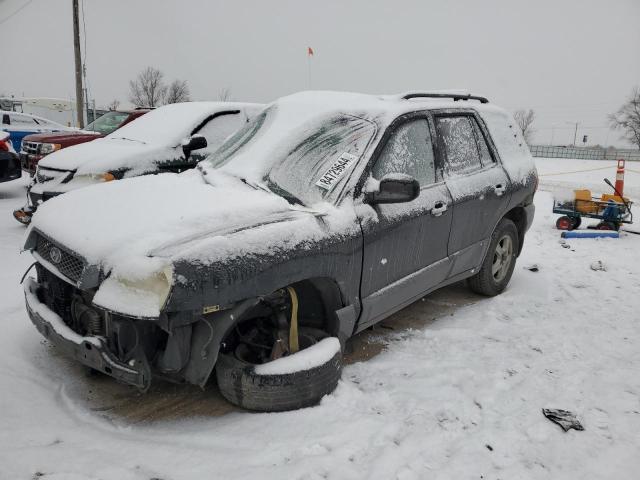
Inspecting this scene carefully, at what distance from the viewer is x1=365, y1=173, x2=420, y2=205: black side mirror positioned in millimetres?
3186

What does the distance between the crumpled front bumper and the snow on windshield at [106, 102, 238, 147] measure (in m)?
4.09

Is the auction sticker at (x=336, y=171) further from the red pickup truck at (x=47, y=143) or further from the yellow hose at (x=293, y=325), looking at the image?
the red pickup truck at (x=47, y=143)

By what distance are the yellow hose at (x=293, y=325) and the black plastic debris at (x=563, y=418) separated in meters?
1.48

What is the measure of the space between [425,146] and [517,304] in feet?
6.29

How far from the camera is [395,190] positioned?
3199mm

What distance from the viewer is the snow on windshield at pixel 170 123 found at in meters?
6.74

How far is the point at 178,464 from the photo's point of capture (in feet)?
8.18

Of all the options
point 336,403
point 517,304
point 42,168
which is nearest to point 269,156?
point 336,403

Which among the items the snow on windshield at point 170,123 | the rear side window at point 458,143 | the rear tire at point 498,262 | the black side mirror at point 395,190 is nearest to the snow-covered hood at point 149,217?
the black side mirror at point 395,190

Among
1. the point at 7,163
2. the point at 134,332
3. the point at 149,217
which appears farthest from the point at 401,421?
the point at 7,163

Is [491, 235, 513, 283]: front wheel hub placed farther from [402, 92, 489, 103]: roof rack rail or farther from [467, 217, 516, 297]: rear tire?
[402, 92, 489, 103]: roof rack rail

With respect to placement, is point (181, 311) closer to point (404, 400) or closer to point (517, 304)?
point (404, 400)

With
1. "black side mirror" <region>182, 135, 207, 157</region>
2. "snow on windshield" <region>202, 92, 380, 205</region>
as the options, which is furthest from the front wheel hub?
"black side mirror" <region>182, 135, 207, 157</region>

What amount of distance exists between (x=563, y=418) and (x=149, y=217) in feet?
8.38
